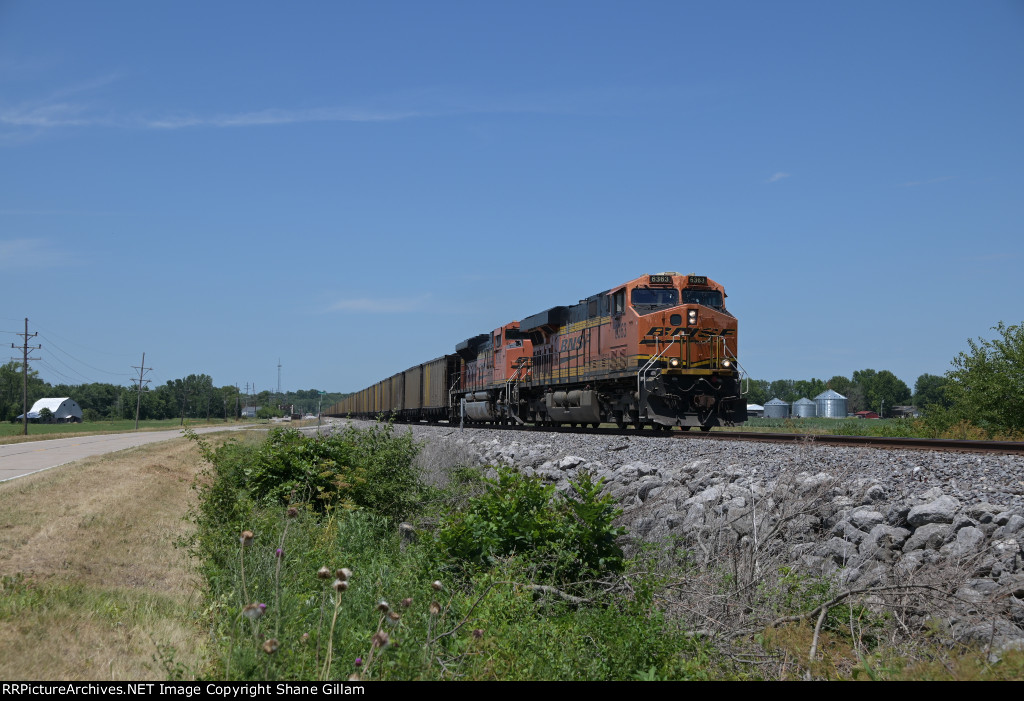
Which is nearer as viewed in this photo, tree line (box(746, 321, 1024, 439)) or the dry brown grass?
the dry brown grass

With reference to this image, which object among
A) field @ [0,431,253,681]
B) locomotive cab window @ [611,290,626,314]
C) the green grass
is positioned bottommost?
the green grass

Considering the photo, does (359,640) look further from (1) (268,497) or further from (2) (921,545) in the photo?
(1) (268,497)

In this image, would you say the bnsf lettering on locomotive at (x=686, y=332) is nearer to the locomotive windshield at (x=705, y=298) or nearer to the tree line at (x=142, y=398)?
the locomotive windshield at (x=705, y=298)

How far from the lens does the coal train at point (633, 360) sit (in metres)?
18.9

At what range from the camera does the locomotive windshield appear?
20312 mm

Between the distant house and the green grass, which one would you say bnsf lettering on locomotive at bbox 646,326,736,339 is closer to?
the green grass

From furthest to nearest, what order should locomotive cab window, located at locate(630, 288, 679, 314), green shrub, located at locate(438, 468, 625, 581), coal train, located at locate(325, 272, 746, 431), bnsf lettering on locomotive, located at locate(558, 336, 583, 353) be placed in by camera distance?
bnsf lettering on locomotive, located at locate(558, 336, 583, 353) < locomotive cab window, located at locate(630, 288, 679, 314) < coal train, located at locate(325, 272, 746, 431) < green shrub, located at locate(438, 468, 625, 581)

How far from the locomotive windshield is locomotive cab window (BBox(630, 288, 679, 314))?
340 mm

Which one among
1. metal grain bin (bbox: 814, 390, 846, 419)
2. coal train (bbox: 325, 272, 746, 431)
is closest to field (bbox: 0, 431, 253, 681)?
coal train (bbox: 325, 272, 746, 431)

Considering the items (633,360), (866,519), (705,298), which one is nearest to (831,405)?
(705,298)

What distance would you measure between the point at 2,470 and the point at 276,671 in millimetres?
20665

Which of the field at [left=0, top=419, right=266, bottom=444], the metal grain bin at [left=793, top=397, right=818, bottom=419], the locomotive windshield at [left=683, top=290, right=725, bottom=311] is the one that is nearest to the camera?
the locomotive windshield at [left=683, top=290, right=725, bottom=311]
